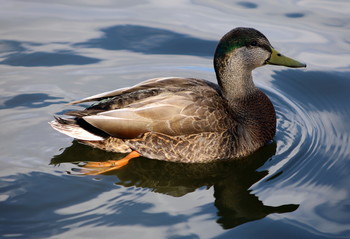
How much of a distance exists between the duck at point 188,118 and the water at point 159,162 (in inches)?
7.5

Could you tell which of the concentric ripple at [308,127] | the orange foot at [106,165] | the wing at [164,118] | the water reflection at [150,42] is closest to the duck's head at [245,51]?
the wing at [164,118]

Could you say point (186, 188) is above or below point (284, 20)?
below

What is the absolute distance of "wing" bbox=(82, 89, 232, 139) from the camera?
6.57m

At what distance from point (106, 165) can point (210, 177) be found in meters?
1.22

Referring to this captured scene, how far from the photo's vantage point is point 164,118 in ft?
21.6

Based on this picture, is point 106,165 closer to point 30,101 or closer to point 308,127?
point 30,101

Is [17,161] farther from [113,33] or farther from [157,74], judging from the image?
[113,33]

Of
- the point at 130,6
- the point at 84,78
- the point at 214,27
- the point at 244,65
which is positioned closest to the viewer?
the point at 244,65

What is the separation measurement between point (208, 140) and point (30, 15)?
208 inches

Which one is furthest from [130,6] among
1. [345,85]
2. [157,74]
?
[345,85]

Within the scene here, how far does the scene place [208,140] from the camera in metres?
6.61

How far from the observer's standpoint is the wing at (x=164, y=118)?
6.57 m

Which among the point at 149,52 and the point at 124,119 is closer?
the point at 124,119

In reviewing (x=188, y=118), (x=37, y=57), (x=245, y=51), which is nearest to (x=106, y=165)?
(x=188, y=118)
